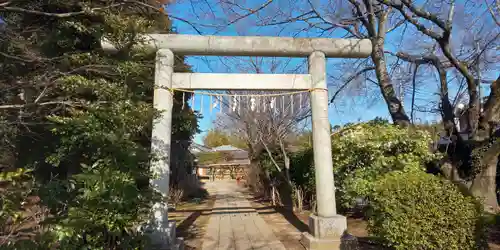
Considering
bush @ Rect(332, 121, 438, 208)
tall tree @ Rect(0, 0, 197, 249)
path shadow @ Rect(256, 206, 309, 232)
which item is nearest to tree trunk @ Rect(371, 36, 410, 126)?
bush @ Rect(332, 121, 438, 208)

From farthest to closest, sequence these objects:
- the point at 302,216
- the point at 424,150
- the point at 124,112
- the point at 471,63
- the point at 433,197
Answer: the point at 302,216 → the point at 471,63 → the point at 424,150 → the point at 124,112 → the point at 433,197

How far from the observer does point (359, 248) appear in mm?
5449

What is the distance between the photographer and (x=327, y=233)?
17.6 feet

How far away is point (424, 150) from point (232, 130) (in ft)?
28.2

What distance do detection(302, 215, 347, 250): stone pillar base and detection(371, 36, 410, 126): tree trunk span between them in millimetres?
4359

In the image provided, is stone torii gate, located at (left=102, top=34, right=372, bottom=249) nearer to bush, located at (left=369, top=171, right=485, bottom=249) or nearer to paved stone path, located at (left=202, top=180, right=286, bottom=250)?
paved stone path, located at (left=202, top=180, right=286, bottom=250)

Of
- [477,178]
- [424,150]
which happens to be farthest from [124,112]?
[477,178]

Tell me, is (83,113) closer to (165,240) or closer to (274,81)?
(165,240)

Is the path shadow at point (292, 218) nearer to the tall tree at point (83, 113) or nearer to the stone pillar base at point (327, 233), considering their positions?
the stone pillar base at point (327, 233)

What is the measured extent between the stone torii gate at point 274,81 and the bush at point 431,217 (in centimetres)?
157

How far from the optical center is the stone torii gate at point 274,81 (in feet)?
17.6

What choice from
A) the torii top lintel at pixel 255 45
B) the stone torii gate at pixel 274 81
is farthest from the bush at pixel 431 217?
the torii top lintel at pixel 255 45

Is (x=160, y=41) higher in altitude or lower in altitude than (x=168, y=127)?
higher

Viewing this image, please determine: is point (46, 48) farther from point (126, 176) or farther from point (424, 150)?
point (424, 150)
